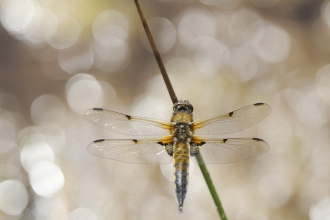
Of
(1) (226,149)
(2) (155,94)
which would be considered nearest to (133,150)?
(1) (226,149)

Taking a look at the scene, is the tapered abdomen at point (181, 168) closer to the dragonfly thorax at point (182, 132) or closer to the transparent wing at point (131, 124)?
the dragonfly thorax at point (182, 132)

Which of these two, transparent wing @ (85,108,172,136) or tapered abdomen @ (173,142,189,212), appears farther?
transparent wing @ (85,108,172,136)

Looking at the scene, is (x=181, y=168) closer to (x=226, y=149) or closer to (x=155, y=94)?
(x=226, y=149)

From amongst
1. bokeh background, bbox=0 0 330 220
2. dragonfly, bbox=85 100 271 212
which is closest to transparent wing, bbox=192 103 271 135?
dragonfly, bbox=85 100 271 212

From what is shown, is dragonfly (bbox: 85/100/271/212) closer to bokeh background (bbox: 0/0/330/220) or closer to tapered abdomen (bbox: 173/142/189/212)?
tapered abdomen (bbox: 173/142/189/212)

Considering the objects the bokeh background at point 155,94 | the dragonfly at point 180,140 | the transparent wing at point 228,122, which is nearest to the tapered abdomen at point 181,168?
the dragonfly at point 180,140

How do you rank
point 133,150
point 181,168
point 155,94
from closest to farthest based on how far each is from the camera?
point 181,168, point 133,150, point 155,94

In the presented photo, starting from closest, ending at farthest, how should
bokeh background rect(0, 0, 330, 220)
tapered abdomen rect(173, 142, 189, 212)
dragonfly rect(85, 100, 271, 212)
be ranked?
1. tapered abdomen rect(173, 142, 189, 212)
2. dragonfly rect(85, 100, 271, 212)
3. bokeh background rect(0, 0, 330, 220)
